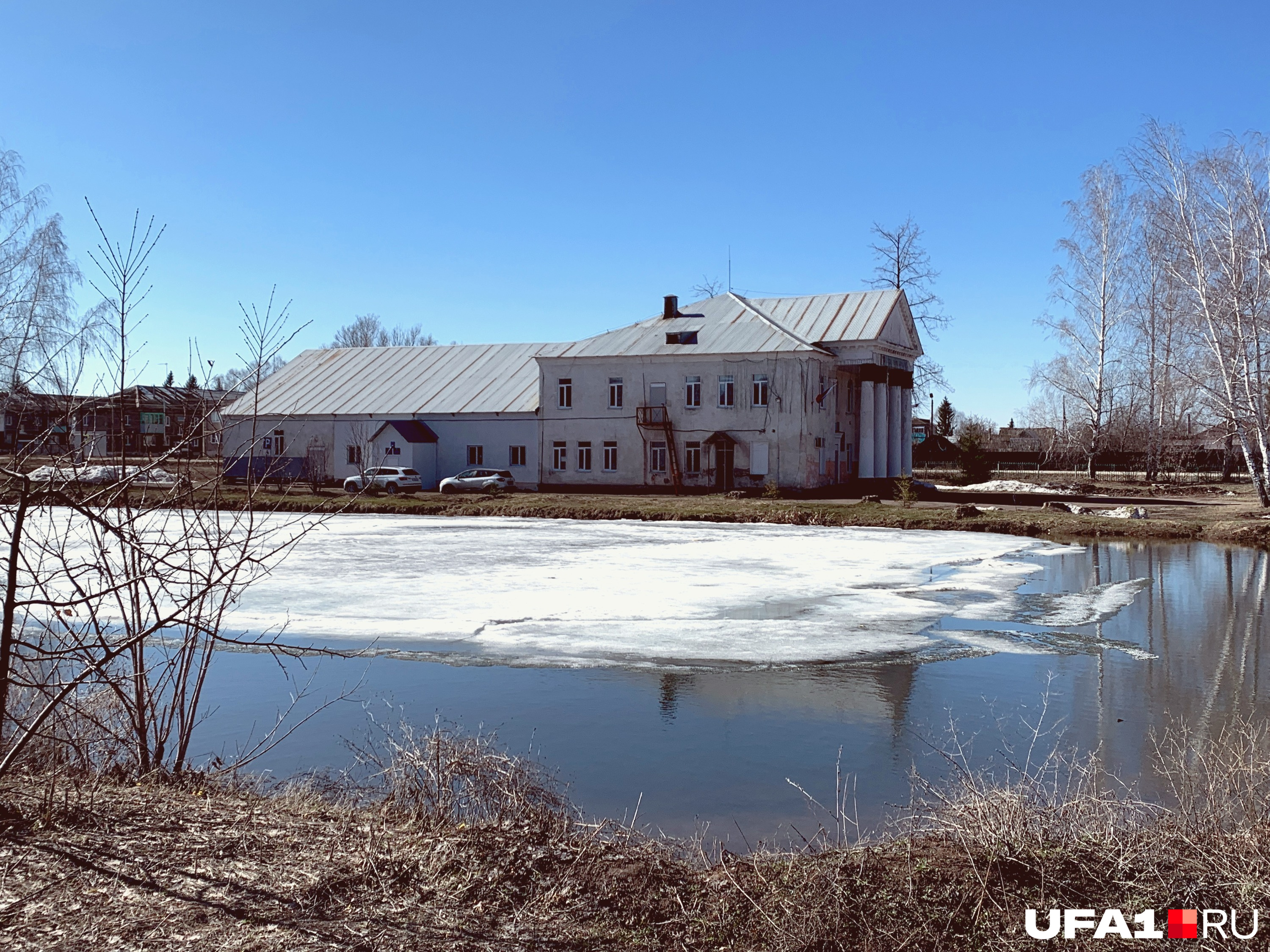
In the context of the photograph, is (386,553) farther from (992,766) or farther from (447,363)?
(447,363)

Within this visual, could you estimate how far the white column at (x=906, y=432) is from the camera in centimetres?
5103

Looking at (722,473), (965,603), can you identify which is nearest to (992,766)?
(965,603)

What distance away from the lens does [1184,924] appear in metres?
4.43

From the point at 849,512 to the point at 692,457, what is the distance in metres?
14.5

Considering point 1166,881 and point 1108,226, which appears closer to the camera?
point 1166,881

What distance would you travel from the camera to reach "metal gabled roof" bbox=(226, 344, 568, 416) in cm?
5012

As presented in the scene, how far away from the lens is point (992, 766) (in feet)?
24.2

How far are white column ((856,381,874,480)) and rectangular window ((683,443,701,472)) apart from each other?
775 centimetres

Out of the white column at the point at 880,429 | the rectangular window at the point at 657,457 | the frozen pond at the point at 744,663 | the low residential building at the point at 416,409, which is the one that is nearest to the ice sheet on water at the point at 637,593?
the frozen pond at the point at 744,663

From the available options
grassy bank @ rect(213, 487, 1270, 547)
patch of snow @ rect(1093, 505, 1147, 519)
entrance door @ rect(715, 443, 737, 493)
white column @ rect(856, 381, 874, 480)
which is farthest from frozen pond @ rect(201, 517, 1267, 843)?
white column @ rect(856, 381, 874, 480)

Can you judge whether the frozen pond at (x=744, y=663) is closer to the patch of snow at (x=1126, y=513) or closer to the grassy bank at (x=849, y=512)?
the grassy bank at (x=849, y=512)

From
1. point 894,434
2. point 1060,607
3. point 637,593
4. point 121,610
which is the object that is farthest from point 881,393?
point 121,610

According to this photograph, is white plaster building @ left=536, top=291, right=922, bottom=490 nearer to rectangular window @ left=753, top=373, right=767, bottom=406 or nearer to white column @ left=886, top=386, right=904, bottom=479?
rectangular window @ left=753, top=373, right=767, bottom=406

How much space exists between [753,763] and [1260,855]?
11.6 ft
